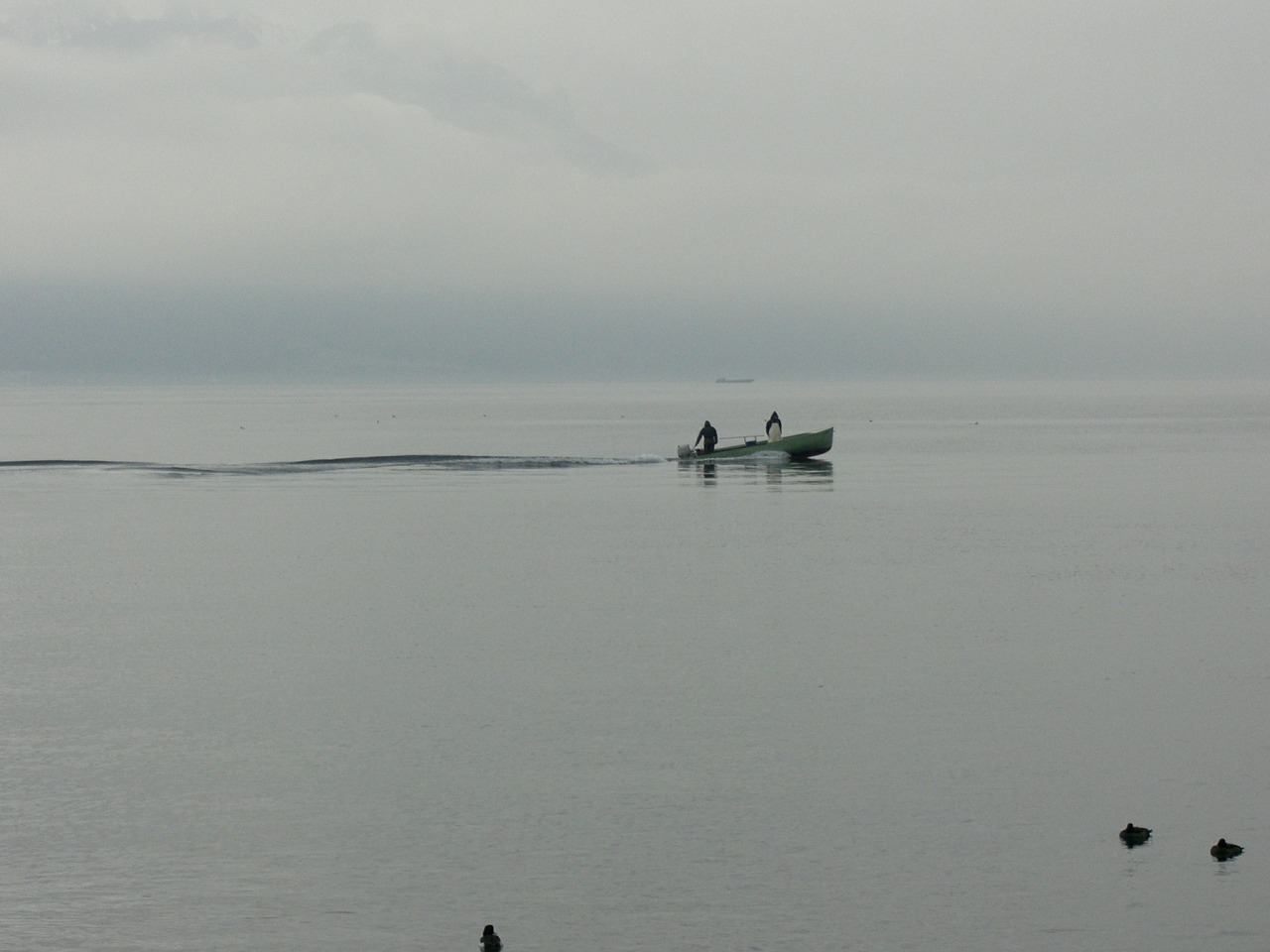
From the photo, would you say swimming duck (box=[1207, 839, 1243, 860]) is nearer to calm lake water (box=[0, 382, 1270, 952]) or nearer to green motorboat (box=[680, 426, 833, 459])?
calm lake water (box=[0, 382, 1270, 952])

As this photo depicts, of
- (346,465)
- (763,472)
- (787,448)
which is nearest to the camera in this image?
(763,472)

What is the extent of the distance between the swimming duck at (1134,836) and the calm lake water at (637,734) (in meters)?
0.24

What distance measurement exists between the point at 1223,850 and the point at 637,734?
7.53m

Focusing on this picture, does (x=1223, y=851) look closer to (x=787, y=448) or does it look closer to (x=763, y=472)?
(x=763, y=472)

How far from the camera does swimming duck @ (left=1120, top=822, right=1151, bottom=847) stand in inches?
596

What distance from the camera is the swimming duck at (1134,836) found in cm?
1513

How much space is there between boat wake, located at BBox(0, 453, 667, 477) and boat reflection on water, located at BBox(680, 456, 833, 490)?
6.31 metres

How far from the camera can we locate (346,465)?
74688mm

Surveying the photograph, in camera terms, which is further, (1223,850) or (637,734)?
(637,734)

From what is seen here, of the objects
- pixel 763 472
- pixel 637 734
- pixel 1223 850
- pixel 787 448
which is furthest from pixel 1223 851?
pixel 787 448

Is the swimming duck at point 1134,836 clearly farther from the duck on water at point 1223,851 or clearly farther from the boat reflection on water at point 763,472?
the boat reflection on water at point 763,472

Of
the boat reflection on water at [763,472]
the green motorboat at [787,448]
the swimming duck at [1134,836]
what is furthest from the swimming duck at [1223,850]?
the green motorboat at [787,448]

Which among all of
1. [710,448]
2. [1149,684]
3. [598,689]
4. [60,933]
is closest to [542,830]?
[60,933]

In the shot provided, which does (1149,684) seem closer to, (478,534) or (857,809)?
(857,809)
